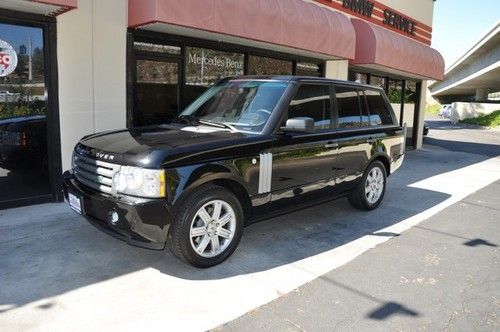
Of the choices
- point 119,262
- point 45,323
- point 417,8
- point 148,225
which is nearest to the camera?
point 45,323

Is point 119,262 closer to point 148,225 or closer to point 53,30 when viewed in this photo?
point 148,225

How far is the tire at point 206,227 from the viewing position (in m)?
4.13

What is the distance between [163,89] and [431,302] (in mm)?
5871

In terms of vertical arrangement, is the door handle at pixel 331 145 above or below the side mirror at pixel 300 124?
below

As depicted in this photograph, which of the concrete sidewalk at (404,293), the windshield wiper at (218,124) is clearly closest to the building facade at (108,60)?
the windshield wiper at (218,124)

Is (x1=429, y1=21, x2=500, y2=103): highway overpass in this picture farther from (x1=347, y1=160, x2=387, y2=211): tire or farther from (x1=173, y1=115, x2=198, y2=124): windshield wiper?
(x1=173, y1=115, x2=198, y2=124): windshield wiper

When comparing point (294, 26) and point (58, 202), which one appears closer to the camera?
point (58, 202)

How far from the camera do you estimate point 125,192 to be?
4008mm

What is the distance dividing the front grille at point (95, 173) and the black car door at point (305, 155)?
171 centimetres

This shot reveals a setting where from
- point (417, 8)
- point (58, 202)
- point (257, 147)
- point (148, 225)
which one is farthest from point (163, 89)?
point (417, 8)

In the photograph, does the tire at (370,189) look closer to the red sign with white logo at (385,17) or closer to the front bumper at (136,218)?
the front bumper at (136,218)

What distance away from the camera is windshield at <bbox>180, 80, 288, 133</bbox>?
5008mm

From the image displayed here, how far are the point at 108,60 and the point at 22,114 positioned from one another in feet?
5.08

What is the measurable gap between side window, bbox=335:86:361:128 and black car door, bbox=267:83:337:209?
0.75ft
